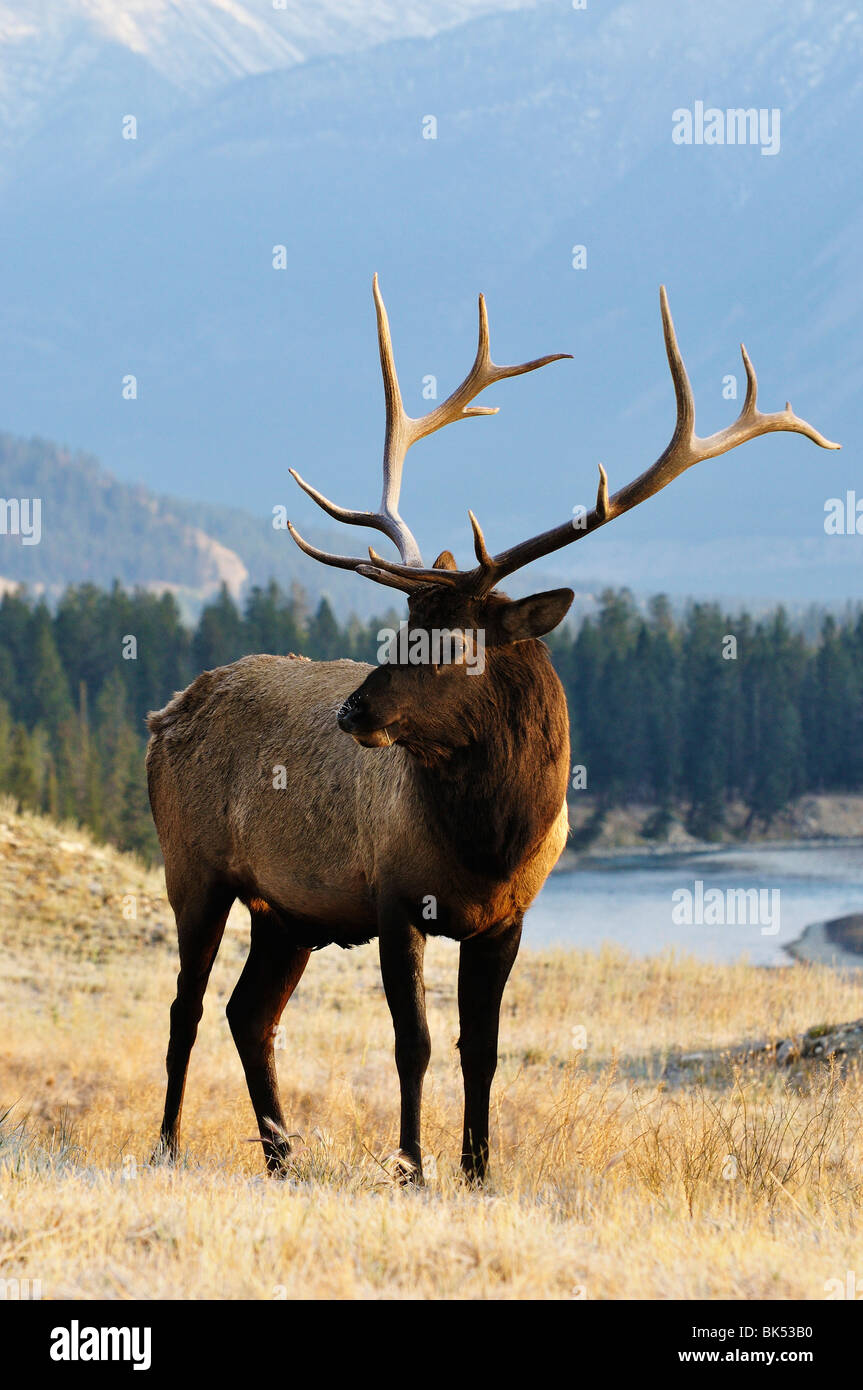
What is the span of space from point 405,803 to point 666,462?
177cm

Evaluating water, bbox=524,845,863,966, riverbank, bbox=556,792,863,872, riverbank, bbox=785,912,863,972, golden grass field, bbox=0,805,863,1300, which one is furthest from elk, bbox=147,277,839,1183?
riverbank, bbox=556,792,863,872

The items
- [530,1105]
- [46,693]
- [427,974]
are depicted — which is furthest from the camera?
[46,693]

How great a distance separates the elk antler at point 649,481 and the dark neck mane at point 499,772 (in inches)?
13.8

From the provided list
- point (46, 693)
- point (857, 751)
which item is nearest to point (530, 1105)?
point (46, 693)

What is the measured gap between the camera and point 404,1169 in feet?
18.8

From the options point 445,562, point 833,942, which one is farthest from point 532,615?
point 833,942

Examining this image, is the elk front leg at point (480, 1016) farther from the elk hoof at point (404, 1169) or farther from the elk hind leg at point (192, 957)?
the elk hind leg at point (192, 957)

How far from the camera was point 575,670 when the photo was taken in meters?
66.9

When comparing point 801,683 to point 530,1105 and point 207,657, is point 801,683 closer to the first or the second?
point 207,657

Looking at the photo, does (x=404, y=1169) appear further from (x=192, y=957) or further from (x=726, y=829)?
(x=726, y=829)

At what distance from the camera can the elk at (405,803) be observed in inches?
225

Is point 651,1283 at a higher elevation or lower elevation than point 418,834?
lower

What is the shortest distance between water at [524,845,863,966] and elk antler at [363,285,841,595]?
57.1ft
